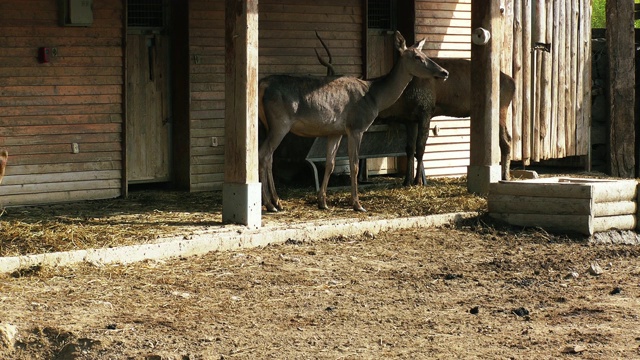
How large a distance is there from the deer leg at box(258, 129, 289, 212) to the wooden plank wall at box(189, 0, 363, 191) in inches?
81.5

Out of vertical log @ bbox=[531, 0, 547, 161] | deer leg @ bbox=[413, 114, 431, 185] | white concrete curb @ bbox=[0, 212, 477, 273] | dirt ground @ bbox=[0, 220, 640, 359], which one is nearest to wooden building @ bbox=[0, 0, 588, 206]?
vertical log @ bbox=[531, 0, 547, 161]

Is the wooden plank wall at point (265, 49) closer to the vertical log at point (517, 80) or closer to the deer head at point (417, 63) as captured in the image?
the deer head at point (417, 63)

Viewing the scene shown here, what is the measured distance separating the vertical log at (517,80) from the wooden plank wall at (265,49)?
264 cm

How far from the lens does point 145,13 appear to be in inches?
576

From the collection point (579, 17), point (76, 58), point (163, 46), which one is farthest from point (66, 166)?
point (579, 17)

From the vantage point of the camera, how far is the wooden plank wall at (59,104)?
12.9m

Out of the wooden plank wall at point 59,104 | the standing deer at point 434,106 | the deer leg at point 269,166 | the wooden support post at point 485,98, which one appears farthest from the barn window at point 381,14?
the deer leg at point 269,166

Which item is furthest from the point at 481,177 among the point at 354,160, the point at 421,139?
the point at 354,160

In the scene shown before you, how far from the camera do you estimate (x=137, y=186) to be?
14906 mm

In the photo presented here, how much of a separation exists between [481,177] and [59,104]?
5.48 metres

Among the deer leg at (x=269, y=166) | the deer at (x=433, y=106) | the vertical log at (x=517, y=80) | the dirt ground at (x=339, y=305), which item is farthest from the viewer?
the vertical log at (x=517, y=80)

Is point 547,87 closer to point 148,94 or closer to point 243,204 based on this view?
point 148,94

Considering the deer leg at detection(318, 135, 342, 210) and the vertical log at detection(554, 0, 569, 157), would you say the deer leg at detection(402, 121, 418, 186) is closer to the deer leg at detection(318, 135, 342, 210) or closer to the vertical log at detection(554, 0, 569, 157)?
the deer leg at detection(318, 135, 342, 210)

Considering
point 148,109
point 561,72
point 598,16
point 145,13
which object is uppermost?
point 598,16
